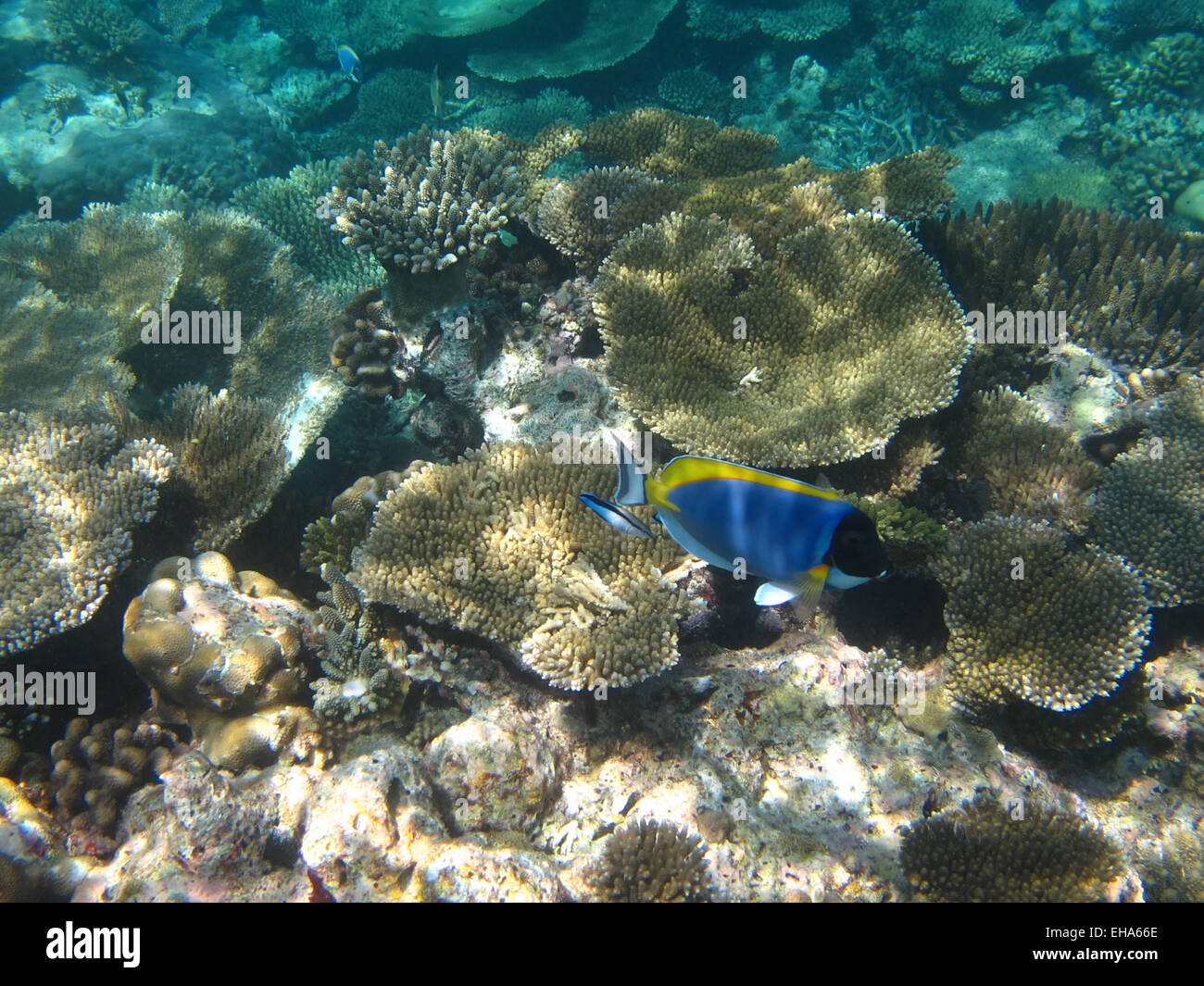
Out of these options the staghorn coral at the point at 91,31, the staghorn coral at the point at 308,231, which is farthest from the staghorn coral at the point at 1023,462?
the staghorn coral at the point at 91,31

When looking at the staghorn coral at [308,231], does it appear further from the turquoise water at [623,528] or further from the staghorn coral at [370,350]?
the staghorn coral at [370,350]

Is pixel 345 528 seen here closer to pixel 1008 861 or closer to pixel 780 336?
pixel 780 336

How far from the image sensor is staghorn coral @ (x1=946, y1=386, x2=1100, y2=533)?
4082 mm

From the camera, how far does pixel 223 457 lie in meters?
4.43

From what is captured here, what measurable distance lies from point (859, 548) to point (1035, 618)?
2216mm

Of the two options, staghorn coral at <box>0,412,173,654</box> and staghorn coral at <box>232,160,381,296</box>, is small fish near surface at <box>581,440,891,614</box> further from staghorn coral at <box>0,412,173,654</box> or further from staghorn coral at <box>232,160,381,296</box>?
staghorn coral at <box>232,160,381,296</box>

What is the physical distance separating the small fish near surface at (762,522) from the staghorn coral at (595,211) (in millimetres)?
3194

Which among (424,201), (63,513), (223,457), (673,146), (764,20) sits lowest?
(63,513)

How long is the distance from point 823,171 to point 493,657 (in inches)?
193

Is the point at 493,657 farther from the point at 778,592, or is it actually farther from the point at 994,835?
the point at 994,835

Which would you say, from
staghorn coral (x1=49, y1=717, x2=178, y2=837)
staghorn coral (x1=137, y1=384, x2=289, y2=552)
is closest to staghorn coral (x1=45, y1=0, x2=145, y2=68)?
staghorn coral (x1=137, y1=384, x2=289, y2=552)

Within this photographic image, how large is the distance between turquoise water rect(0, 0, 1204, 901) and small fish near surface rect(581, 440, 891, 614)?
13 millimetres

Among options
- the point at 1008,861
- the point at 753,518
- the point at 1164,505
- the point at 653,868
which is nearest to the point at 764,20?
the point at 1164,505
